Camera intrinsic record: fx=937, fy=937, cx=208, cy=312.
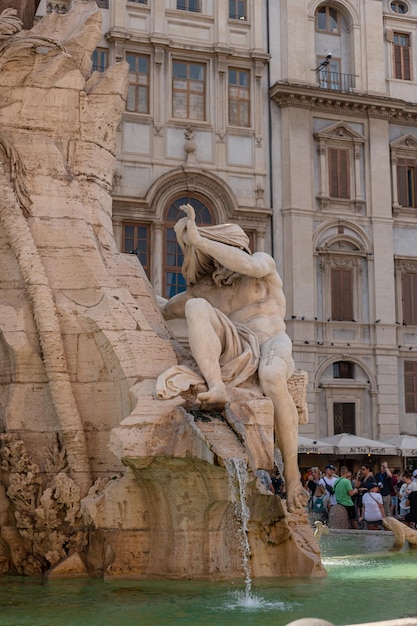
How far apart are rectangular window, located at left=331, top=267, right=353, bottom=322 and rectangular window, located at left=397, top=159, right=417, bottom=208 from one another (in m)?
3.11

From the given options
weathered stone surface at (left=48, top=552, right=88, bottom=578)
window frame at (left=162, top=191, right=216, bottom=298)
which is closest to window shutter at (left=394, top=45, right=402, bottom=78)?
window frame at (left=162, top=191, right=216, bottom=298)

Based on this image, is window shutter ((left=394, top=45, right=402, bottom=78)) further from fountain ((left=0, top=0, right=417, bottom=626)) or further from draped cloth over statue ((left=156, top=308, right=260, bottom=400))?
draped cloth over statue ((left=156, top=308, right=260, bottom=400))

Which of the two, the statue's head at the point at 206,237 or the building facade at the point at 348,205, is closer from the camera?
the statue's head at the point at 206,237

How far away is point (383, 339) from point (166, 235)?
6.69 meters

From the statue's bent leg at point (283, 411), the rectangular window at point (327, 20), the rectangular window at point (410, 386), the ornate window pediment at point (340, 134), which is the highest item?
the rectangular window at point (327, 20)

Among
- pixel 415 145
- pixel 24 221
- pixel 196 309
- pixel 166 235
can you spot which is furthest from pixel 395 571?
pixel 415 145

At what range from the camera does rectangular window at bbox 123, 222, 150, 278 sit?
23.8m

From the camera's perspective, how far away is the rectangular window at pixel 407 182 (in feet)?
89.4

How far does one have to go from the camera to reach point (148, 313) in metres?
7.23

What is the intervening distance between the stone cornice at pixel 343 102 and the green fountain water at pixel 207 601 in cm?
2046

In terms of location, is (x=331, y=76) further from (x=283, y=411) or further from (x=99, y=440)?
(x=99, y=440)

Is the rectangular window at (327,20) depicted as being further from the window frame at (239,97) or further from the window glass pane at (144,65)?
the window glass pane at (144,65)

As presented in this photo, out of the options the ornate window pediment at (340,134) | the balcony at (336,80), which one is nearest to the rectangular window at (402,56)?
the balcony at (336,80)

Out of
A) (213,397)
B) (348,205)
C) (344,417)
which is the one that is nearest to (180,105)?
(348,205)
